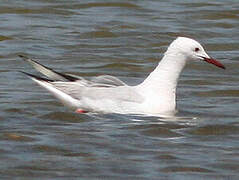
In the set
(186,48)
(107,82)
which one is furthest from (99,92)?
(186,48)

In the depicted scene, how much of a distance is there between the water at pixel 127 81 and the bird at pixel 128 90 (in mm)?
131

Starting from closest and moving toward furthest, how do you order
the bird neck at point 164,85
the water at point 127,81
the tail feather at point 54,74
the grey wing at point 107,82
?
the water at point 127,81, the bird neck at point 164,85, the grey wing at point 107,82, the tail feather at point 54,74

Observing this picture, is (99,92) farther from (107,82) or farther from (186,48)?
(186,48)

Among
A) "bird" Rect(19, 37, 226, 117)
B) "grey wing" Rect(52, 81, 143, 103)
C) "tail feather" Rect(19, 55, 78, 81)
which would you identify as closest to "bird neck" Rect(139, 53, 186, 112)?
"bird" Rect(19, 37, 226, 117)

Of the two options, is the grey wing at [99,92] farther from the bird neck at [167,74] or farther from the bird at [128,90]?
the bird neck at [167,74]

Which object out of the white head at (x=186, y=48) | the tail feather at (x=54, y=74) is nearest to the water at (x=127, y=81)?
the tail feather at (x=54, y=74)

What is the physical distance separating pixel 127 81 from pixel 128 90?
7.85 feet

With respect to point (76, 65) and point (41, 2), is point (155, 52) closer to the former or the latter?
point (76, 65)

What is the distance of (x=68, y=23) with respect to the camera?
57.6 ft

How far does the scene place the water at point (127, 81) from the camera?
9.59 metres

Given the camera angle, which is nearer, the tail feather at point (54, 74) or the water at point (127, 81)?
the water at point (127, 81)

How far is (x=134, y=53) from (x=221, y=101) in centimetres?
309

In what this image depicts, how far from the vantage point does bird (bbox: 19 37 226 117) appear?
11508 millimetres

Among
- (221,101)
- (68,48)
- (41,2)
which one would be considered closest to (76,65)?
(68,48)
